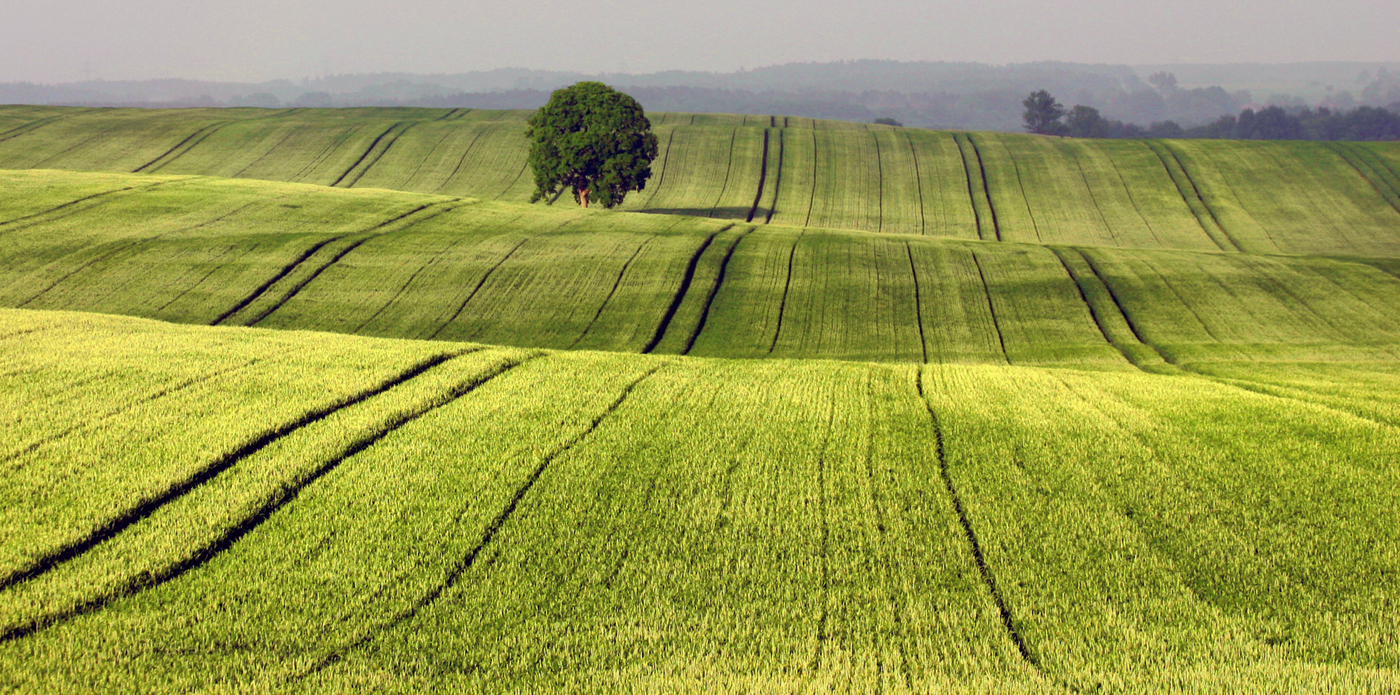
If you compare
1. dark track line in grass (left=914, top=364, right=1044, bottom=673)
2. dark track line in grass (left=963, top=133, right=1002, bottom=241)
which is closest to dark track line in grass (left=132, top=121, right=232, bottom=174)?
dark track line in grass (left=963, top=133, right=1002, bottom=241)

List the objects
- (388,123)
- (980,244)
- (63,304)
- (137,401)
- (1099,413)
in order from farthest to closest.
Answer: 1. (388,123)
2. (980,244)
3. (63,304)
4. (1099,413)
5. (137,401)

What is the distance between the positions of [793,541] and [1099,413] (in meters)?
8.05

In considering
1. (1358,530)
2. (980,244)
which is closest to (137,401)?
(1358,530)

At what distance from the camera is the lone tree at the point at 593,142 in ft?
183

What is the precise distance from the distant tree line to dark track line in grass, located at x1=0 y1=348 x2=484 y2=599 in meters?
165

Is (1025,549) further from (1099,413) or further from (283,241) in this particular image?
(283,241)

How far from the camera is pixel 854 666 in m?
7.62

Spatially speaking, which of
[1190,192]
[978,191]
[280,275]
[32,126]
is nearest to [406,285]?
[280,275]

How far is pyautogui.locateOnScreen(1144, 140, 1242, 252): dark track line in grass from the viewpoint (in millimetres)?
62906

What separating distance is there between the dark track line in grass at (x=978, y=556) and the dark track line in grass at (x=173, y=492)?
9102mm

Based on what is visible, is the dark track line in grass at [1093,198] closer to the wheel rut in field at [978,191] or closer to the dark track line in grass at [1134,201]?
the dark track line in grass at [1134,201]

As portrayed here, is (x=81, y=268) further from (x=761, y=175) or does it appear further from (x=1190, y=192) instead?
(x=1190, y=192)

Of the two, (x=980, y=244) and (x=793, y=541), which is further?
(x=980, y=244)

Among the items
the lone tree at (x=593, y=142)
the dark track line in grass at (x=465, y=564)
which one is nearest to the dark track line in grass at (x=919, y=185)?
the lone tree at (x=593, y=142)
